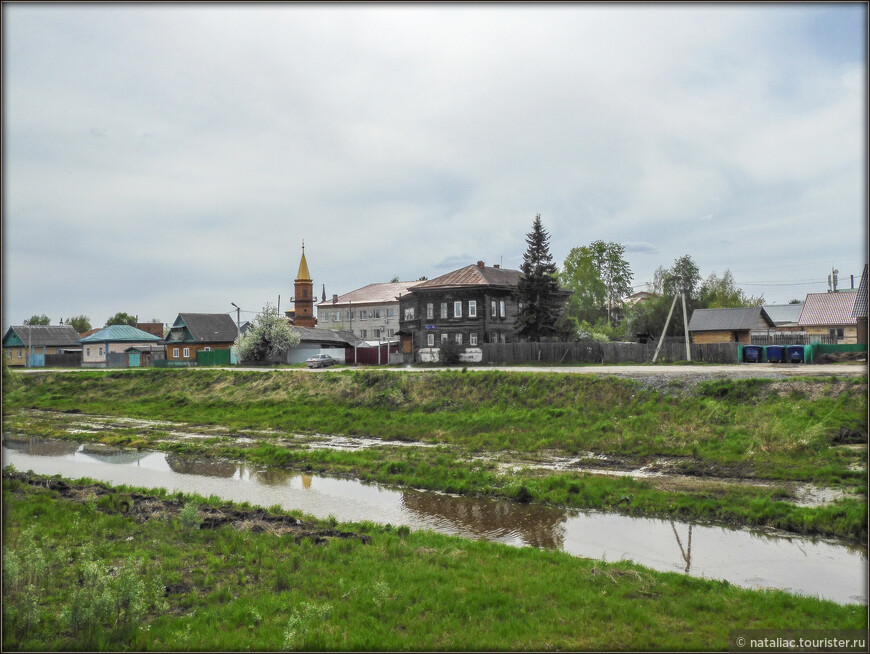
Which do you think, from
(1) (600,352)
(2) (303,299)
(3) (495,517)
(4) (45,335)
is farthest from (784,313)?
(4) (45,335)

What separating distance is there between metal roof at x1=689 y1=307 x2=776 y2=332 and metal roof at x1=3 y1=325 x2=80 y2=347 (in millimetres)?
83472

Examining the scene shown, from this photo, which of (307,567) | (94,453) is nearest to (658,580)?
(307,567)

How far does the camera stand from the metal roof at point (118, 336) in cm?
8309

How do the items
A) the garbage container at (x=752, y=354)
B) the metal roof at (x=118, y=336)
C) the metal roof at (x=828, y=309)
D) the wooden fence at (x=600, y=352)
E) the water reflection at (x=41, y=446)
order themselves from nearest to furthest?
the water reflection at (x=41, y=446), the garbage container at (x=752, y=354), the wooden fence at (x=600, y=352), the metal roof at (x=828, y=309), the metal roof at (x=118, y=336)

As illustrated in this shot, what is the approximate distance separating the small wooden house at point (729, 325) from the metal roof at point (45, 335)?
83372mm

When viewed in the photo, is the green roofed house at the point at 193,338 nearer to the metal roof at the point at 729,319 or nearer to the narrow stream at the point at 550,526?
the narrow stream at the point at 550,526

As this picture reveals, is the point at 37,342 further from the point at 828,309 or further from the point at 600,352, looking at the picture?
the point at 828,309

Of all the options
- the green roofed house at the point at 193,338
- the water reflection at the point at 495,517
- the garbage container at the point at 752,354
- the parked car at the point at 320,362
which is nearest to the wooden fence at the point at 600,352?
the garbage container at the point at 752,354

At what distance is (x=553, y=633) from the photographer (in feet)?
28.6

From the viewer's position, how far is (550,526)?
15.3 meters

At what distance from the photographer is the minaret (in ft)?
333

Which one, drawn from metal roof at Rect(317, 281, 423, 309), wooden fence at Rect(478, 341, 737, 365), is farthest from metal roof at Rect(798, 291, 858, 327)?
metal roof at Rect(317, 281, 423, 309)

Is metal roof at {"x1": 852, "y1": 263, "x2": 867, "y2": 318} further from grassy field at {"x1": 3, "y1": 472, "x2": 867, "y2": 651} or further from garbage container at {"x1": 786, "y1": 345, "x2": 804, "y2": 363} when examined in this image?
garbage container at {"x1": 786, "y1": 345, "x2": 804, "y2": 363}

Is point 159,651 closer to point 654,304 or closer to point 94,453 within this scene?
point 94,453
